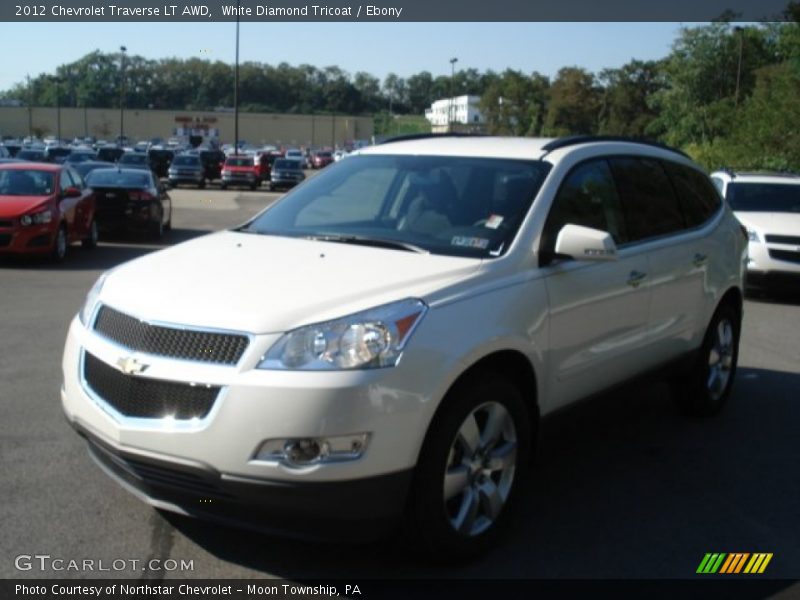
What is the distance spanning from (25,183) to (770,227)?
11488mm

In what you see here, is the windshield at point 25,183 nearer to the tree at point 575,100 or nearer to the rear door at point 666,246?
the rear door at point 666,246

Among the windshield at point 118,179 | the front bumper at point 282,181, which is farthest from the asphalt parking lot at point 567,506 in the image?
the front bumper at point 282,181

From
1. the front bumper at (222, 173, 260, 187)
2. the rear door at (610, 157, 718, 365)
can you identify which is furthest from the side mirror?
the front bumper at (222, 173, 260, 187)

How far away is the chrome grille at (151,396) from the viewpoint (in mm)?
3684

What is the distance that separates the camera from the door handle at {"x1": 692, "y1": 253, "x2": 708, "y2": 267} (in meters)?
6.23

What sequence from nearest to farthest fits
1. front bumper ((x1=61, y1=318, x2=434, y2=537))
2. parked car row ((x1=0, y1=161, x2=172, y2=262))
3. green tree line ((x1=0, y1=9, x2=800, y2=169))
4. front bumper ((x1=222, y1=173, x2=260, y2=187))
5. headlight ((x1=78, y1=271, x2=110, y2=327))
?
front bumper ((x1=61, y1=318, x2=434, y2=537))
headlight ((x1=78, y1=271, x2=110, y2=327))
parked car row ((x1=0, y1=161, x2=172, y2=262))
green tree line ((x1=0, y1=9, x2=800, y2=169))
front bumper ((x1=222, y1=173, x2=260, y2=187))

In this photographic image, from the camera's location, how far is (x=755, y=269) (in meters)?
12.9

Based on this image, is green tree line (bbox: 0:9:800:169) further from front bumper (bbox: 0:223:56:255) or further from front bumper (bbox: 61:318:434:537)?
front bumper (bbox: 61:318:434:537)

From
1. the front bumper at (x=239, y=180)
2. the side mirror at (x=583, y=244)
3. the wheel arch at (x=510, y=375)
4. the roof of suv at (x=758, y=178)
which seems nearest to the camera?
the wheel arch at (x=510, y=375)

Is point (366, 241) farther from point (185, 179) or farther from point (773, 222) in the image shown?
point (185, 179)

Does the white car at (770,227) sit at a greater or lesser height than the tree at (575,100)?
lesser

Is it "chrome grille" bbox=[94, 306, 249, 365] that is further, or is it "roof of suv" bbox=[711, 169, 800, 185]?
"roof of suv" bbox=[711, 169, 800, 185]

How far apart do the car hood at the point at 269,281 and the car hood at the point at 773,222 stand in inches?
380

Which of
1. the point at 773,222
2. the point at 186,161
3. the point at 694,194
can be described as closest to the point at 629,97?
the point at 186,161
